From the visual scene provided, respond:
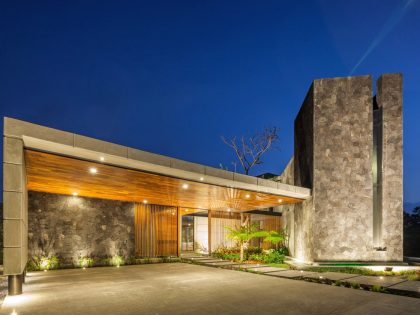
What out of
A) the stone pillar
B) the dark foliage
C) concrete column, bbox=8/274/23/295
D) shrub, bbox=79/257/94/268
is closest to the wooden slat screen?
shrub, bbox=79/257/94/268

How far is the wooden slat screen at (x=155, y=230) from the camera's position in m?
16.2

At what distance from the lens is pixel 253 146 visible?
24.4m

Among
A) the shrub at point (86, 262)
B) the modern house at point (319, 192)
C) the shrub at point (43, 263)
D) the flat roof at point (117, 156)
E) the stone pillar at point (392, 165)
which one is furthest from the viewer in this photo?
the shrub at point (86, 262)

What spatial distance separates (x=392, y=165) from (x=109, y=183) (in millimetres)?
10583

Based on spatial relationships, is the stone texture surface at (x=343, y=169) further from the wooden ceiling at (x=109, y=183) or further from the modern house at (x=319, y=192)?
the wooden ceiling at (x=109, y=183)

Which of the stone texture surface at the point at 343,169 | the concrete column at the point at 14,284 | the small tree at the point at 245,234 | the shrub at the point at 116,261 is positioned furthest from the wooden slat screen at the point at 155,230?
the concrete column at the point at 14,284

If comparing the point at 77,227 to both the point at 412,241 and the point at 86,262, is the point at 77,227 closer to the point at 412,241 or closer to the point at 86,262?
the point at 86,262

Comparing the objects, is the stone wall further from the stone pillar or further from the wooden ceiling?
the stone pillar

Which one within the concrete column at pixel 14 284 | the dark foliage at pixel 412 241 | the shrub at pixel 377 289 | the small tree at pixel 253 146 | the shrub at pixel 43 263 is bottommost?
the dark foliage at pixel 412 241

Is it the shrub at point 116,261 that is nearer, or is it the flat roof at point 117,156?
the flat roof at point 117,156

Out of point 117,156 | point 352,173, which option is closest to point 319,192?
point 352,173

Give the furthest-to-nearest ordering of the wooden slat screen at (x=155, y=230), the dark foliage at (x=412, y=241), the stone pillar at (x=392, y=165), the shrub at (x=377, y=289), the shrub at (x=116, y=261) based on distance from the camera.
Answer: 1. the dark foliage at (x=412, y=241)
2. the wooden slat screen at (x=155, y=230)
3. the shrub at (x=116, y=261)
4. the stone pillar at (x=392, y=165)
5. the shrub at (x=377, y=289)

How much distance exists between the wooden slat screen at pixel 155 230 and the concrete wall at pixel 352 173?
710 cm

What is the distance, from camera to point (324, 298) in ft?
23.7
